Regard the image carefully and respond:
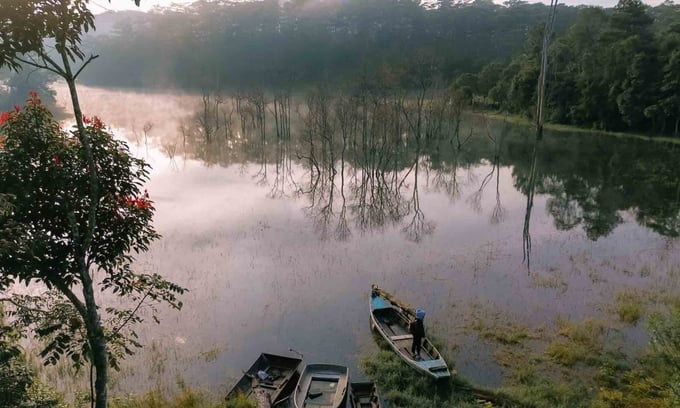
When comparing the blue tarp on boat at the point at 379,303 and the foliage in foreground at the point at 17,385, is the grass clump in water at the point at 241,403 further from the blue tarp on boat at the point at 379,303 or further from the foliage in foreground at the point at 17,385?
the blue tarp on boat at the point at 379,303

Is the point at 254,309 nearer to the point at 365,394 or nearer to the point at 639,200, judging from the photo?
the point at 365,394

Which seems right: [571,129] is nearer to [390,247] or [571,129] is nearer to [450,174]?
[450,174]

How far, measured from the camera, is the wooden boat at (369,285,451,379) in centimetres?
1171

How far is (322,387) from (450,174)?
1135 inches

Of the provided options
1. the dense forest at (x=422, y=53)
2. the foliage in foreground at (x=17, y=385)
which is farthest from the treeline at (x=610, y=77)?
the foliage in foreground at (x=17, y=385)

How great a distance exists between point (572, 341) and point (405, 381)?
5.68 m

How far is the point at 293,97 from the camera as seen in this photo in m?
95.0

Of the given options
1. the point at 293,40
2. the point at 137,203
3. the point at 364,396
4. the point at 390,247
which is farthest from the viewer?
the point at 293,40

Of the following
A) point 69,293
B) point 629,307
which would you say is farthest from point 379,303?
point 69,293

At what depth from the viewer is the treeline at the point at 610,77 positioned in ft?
150

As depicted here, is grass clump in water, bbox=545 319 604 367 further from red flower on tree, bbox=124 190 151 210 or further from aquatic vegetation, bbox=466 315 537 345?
red flower on tree, bbox=124 190 151 210

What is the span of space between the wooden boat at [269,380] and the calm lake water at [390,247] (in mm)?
934

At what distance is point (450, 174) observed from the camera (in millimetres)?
37562

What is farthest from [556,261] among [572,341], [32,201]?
[32,201]
